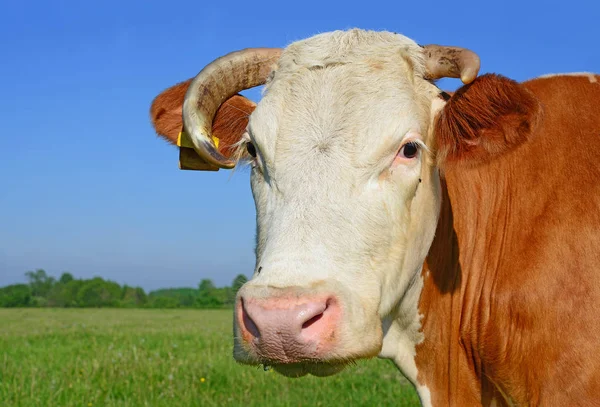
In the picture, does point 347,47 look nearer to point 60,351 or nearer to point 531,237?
point 531,237

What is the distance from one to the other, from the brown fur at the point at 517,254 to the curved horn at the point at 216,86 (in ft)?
4.25

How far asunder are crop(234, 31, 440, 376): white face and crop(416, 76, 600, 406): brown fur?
39 centimetres

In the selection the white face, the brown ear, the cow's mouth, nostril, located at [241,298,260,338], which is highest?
the brown ear

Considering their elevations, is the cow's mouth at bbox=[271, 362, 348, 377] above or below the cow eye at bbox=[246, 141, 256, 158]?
below

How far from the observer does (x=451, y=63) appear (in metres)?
4.11

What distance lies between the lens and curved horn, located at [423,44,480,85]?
3879mm

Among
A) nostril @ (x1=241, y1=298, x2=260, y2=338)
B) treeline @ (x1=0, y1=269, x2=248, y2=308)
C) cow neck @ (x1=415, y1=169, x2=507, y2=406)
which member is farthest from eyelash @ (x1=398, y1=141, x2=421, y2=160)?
treeline @ (x1=0, y1=269, x2=248, y2=308)

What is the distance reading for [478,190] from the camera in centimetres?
466

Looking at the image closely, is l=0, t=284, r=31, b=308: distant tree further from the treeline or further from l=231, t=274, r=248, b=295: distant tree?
l=231, t=274, r=248, b=295: distant tree

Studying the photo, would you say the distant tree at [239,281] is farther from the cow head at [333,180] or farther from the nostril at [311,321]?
the nostril at [311,321]

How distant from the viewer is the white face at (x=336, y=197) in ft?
10.1

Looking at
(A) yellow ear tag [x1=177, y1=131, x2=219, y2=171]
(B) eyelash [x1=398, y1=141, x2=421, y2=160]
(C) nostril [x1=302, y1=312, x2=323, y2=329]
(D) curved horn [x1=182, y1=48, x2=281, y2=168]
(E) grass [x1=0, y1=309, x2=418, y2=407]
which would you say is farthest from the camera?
(E) grass [x1=0, y1=309, x2=418, y2=407]

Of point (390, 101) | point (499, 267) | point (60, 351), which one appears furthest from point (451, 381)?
point (60, 351)

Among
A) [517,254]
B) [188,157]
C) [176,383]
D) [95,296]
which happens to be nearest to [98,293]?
[95,296]
